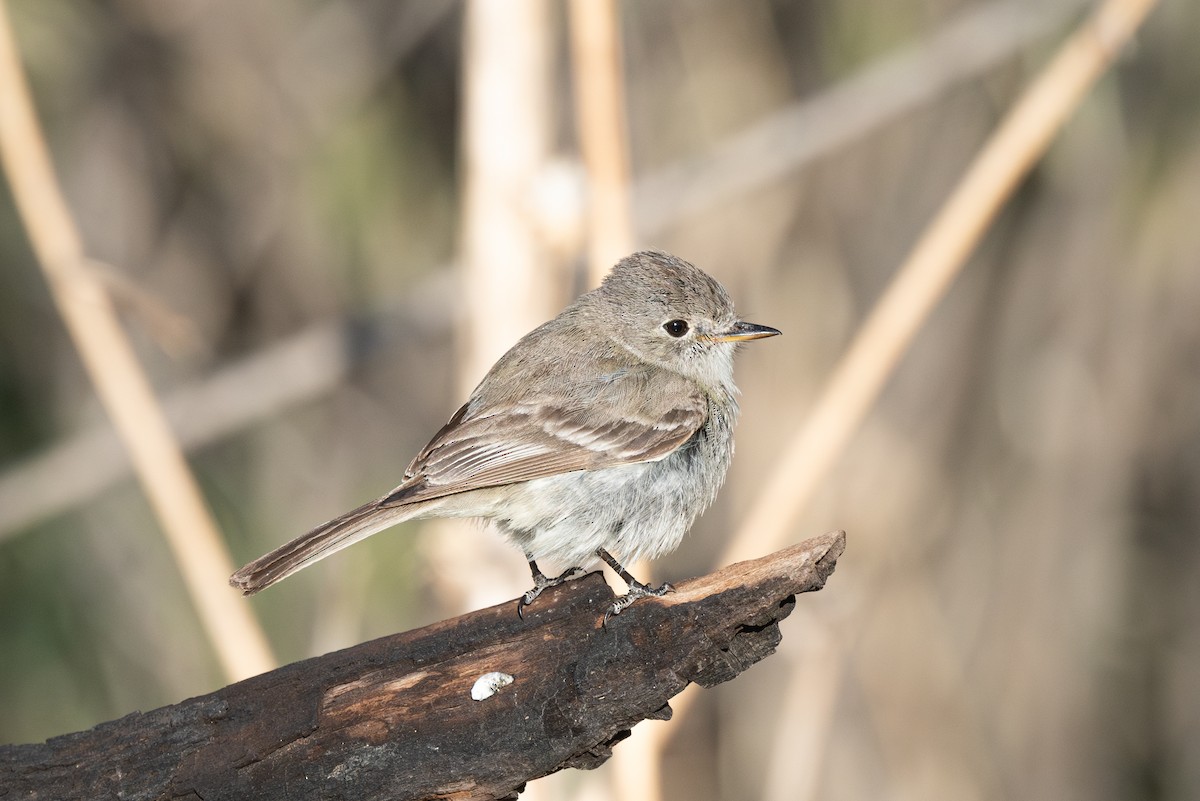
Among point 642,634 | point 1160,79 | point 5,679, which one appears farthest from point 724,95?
point 5,679

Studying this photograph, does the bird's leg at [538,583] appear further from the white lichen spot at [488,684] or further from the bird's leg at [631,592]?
the white lichen spot at [488,684]

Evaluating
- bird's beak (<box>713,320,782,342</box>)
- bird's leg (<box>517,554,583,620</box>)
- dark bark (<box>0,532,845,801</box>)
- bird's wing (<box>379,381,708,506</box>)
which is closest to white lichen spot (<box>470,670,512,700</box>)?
dark bark (<box>0,532,845,801</box>)

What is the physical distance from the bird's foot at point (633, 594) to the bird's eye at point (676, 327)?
1.21m

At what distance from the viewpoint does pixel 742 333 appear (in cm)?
425

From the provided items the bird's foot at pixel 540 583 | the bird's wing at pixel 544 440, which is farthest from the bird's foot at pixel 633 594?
the bird's wing at pixel 544 440

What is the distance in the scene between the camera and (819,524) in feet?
19.1

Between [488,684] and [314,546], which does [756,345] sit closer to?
[314,546]

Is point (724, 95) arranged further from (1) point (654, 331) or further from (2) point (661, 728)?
(2) point (661, 728)

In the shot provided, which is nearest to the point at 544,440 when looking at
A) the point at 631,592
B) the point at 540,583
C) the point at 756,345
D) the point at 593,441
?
the point at 593,441

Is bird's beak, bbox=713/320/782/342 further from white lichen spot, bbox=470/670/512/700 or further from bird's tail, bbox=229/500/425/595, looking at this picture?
white lichen spot, bbox=470/670/512/700

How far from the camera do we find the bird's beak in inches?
163

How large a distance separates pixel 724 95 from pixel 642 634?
3729 millimetres

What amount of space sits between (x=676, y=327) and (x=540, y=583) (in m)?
1.10

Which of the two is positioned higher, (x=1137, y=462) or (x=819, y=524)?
(x=819, y=524)
